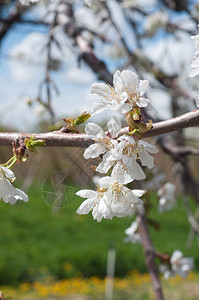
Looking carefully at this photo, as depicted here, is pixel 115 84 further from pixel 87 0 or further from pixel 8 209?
pixel 8 209

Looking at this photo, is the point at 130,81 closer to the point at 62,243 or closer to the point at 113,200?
the point at 113,200

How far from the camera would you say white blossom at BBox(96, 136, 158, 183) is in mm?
540

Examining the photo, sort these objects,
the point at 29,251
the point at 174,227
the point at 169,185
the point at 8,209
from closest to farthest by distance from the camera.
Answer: the point at 169,185 < the point at 29,251 < the point at 8,209 < the point at 174,227

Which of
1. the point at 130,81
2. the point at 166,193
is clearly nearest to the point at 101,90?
the point at 130,81

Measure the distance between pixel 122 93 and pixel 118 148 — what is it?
0.11 meters

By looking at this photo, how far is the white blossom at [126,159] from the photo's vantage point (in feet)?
1.77

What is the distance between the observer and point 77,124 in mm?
641

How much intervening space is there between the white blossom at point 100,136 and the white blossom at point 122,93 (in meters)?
0.03

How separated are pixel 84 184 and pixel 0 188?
302 millimetres

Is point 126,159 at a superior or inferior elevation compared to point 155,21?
inferior

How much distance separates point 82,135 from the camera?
1.90ft

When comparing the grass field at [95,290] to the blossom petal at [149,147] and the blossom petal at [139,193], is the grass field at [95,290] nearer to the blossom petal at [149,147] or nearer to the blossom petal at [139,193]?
the blossom petal at [139,193]

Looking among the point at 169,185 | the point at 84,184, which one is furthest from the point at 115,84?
the point at 169,185

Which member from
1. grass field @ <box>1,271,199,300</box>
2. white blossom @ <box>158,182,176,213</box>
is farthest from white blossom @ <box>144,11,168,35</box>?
grass field @ <box>1,271,199,300</box>
